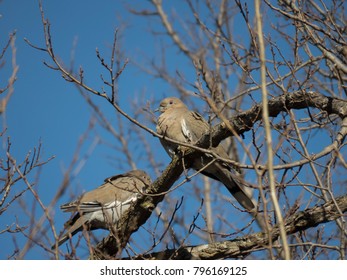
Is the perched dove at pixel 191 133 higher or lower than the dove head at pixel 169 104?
lower

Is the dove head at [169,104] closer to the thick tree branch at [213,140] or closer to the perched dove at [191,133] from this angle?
the perched dove at [191,133]

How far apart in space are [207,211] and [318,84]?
178 inches

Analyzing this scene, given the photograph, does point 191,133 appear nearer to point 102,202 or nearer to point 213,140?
point 102,202

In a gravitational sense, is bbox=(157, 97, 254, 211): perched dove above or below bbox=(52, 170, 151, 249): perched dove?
above

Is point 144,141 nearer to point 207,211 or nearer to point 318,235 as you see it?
point 207,211

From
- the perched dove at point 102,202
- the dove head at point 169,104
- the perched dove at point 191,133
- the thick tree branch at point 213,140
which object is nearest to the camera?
the thick tree branch at point 213,140

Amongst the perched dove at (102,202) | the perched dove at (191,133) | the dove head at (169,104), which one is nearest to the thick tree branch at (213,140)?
the perched dove at (102,202)

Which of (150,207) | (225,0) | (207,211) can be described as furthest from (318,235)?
(225,0)

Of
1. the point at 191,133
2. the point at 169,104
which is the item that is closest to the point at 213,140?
the point at 191,133

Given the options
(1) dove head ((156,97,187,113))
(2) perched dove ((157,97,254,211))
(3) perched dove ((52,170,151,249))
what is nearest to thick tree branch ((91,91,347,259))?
(3) perched dove ((52,170,151,249))

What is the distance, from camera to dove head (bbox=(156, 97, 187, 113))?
306 inches

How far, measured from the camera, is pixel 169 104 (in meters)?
7.86

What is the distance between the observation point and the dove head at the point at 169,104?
306 inches

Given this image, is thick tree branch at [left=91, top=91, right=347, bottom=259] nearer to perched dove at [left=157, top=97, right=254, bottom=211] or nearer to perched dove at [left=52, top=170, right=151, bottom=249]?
perched dove at [left=52, top=170, right=151, bottom=249]
